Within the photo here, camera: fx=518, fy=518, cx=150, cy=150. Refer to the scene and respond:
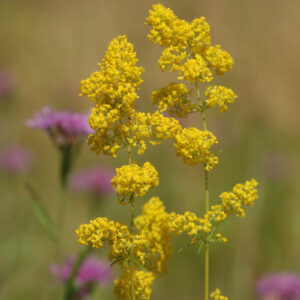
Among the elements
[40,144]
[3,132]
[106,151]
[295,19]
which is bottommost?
[106,151]

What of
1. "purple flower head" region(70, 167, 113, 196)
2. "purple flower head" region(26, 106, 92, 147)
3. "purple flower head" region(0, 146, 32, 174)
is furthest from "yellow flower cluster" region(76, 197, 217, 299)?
"purple flower head" region(0, 146, 32, 174)

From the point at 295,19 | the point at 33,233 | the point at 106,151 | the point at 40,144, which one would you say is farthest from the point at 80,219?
the point at 106,151

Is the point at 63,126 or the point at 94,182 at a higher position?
the point at 94,182

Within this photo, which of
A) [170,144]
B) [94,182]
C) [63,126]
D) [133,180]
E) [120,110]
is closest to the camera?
[133,180]

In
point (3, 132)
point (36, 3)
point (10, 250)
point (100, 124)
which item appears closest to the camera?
point (100, 124)

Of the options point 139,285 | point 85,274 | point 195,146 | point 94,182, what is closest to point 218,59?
point 195,146

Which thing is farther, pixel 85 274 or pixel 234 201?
pixel 85 274

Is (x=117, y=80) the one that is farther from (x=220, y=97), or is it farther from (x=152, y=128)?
(x=220, y=97)

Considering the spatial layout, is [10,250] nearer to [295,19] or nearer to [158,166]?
[158,166]
